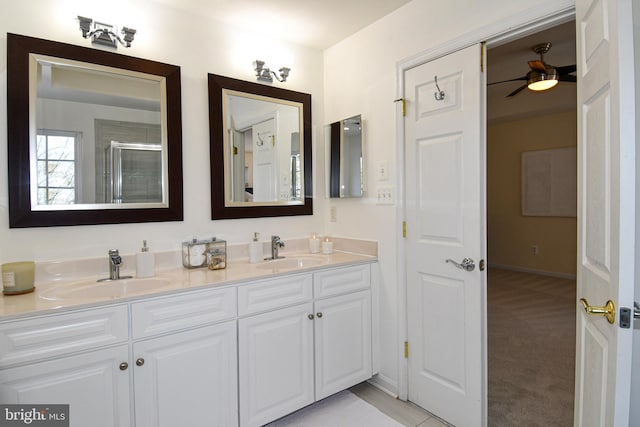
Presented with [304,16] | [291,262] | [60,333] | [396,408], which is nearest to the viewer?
[60,333]

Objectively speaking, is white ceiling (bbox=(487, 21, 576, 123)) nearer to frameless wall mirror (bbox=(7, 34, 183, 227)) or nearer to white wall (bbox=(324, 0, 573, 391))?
white wall (bbox=(324, 0, 573, 391))

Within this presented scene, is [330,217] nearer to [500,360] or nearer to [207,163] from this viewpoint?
[207,163]

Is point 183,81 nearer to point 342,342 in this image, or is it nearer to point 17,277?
point 17,277

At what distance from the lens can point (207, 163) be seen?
7.23 feet

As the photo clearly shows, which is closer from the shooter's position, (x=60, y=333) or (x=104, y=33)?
(x=60, y=333)

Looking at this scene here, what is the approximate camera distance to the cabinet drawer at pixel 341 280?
2.07 meters

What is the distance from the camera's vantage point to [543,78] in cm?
346

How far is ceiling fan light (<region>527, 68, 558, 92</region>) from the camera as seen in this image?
3.43 meters

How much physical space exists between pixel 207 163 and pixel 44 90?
0.88m

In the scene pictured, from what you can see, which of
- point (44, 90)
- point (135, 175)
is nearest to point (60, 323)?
point (135, 175)

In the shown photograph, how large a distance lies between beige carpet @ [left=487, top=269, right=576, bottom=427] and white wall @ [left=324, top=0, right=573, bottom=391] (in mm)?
726

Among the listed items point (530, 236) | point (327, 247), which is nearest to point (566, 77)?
point (530, 236)

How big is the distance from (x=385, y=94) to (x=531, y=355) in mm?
2368

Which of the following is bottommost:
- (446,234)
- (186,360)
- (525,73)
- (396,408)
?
(396,408)
